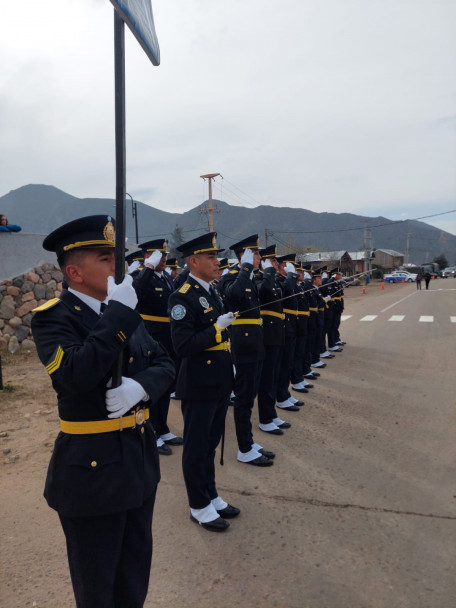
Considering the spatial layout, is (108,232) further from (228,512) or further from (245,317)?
(245,317)

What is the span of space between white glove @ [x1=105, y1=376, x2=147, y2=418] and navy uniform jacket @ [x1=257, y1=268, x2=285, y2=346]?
3.60 metres

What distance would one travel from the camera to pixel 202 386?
11.1 ft

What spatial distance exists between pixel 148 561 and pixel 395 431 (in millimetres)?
3965

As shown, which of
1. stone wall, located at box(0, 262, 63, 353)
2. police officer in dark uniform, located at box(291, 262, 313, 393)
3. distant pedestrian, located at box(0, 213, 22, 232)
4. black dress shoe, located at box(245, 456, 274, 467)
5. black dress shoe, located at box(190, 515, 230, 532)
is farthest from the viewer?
distant pedestrian, located at box(0, 213, 22, 232)

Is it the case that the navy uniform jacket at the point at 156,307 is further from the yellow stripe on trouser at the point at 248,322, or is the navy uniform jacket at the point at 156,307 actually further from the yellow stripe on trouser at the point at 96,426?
the yellow stripe on trouser at the point at 96,426

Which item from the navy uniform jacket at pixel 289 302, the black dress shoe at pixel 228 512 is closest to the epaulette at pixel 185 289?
the black dress shoe at pixel 228 512

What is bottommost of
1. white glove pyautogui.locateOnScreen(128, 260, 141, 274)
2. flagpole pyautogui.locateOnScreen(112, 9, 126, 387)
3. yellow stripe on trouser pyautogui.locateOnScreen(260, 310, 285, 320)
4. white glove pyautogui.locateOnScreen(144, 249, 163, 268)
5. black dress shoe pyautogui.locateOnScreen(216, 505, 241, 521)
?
black dress shoe pyautogui.locateOnScreen(216, 505, 241, 521)

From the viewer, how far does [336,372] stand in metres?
8.45

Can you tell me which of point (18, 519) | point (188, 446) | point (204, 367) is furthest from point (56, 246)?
point (18, 519)

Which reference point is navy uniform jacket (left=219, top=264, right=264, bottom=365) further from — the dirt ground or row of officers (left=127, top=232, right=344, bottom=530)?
the dirt ground

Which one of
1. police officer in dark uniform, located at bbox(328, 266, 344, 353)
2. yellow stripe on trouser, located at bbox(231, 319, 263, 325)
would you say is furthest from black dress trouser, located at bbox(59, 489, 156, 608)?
police officer in dark uniform, located at bbox(328, 266, 344, 353)

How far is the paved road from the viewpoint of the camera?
2.60m

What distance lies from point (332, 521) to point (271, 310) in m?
2.76

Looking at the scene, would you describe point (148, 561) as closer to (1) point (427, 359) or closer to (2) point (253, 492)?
(2) point (253, 492)
